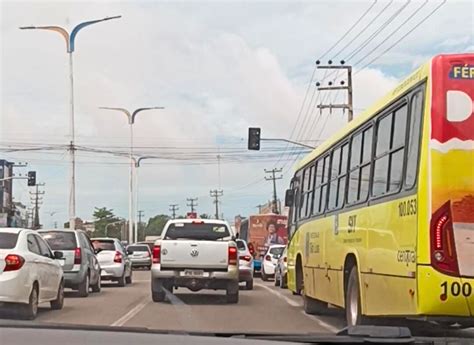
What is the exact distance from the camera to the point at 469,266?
7676 mm

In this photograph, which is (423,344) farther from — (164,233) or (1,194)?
(1,194)

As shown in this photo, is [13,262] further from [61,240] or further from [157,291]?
[61,240]

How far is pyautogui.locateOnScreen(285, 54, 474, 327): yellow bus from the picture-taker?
7742 mm

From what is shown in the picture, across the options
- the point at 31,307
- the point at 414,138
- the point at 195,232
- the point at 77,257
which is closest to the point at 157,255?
the point at 195,232

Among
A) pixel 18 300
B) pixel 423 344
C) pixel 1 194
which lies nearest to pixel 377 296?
pixel 423 344

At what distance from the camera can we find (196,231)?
19.0 meters

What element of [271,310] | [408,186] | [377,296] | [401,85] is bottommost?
[271,310]

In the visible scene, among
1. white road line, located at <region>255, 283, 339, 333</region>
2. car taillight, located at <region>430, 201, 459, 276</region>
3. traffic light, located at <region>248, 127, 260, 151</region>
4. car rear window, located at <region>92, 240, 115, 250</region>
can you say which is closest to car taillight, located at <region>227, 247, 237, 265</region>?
white road line, located at <region>255, 283, 339, 333</region>

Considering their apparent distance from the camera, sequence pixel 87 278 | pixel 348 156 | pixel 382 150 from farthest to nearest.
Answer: pixel 87 278, pixel 348 156, pixel 382 150

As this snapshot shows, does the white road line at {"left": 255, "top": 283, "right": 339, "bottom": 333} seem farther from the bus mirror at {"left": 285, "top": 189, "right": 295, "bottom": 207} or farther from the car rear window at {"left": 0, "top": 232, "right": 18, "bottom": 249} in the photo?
the car rear window at {"left": 0, "top": 232, "right": 18, "bottom": 249}

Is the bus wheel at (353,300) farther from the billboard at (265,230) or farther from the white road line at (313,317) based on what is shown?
the billboard at (265,230)

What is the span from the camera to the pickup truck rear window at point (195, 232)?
18.9 metres

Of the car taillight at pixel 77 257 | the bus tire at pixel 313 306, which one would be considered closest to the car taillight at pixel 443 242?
the bus tire at pixel 313 306

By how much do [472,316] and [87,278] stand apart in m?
13.8
